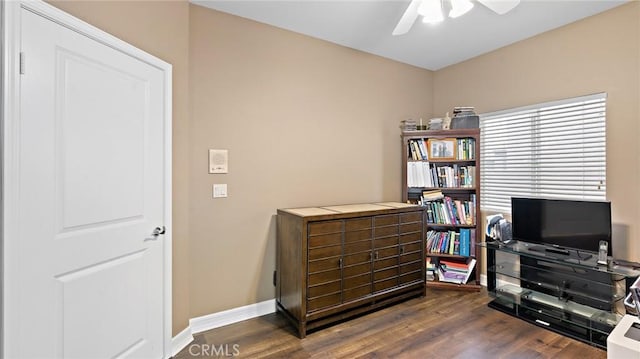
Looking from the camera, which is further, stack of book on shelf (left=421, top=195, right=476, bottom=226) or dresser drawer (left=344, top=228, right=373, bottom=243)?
stack of book on shelf (left=421, top=195, right=476, bottom=226)

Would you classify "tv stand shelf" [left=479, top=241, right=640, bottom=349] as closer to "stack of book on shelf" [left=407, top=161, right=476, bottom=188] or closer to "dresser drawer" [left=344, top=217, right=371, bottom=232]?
"stack of book on shelf" [left=407, top=161, right=476, bottom=188]

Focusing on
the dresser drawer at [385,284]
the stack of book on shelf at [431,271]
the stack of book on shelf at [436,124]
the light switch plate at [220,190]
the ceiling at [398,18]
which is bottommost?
the stack of book on shelf at [431,271]

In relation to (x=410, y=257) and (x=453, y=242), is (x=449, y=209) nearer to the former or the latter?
(x=453, y=242)

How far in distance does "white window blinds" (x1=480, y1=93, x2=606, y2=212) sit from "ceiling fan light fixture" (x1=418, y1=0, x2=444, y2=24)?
1778mm

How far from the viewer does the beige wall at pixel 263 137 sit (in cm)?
250

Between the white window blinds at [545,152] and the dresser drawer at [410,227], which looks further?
the dresser drawer at [410,227]

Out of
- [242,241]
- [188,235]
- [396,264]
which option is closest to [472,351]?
[396,264]

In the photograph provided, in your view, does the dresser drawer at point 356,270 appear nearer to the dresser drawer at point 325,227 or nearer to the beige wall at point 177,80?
the dresser drawer at point 325,227

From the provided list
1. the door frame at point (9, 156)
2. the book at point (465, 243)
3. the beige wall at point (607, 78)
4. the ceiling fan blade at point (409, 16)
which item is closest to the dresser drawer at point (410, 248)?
the book at point (465, 243)

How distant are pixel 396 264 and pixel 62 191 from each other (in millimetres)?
2599

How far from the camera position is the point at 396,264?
2.90m

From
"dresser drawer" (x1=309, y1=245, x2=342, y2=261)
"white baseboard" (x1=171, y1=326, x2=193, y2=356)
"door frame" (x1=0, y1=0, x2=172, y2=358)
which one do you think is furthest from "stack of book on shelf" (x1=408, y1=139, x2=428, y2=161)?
"door frame" (x1=0, y1=0, x2=172, y2=358)

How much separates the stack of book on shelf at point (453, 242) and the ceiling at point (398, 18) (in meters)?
2.10

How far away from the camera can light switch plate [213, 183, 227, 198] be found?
2.55 metres
